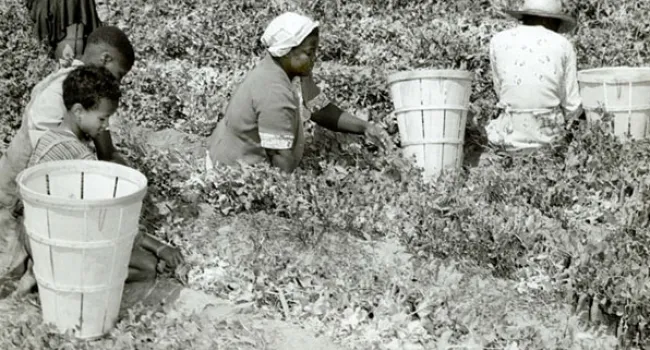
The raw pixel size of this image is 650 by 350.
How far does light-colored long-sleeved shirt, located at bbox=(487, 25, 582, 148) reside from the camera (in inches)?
232

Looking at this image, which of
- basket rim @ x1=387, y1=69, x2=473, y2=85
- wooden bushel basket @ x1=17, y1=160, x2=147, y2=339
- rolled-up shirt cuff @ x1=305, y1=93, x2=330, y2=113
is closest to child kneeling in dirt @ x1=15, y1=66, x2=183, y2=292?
wooden bushel basket @ x1=17, y1=160, x2=147, y2=339

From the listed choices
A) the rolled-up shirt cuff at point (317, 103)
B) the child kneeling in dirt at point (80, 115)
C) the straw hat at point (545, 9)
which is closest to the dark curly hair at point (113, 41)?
the child kneeling in dirt at point (80, 115)

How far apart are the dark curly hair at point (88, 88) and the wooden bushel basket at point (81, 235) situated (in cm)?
27

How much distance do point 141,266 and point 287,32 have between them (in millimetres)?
1399

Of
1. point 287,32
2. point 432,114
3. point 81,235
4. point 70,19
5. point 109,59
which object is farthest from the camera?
point 70,19

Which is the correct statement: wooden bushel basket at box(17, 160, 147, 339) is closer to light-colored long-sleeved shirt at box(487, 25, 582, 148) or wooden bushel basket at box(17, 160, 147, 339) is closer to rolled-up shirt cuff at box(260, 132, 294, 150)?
rolled-up shirt cuff at box(260, 132, 294, 150)

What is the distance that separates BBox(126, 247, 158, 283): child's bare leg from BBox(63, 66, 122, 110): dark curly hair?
763 millimetres

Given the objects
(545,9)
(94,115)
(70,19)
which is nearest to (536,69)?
(545,9)

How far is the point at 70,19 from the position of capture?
24.6 ft

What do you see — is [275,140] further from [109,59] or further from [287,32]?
[109,59]

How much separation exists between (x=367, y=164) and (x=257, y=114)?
1136 millimetres

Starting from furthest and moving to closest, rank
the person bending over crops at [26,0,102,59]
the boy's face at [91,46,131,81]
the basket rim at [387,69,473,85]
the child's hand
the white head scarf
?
→ 1. the person bending over crops at [26,0,102,59]
2. the basket rim at [387,69,473,85]
3. the white head scarf
4. the boy's face at [91,46,131,81]
5. the child's hand

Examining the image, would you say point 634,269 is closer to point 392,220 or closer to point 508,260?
point 508,260

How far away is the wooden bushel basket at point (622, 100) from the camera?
232 inches
